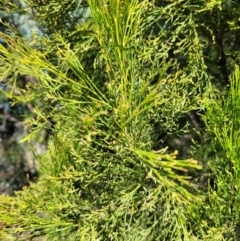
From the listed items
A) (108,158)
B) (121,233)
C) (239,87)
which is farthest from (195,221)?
(239,87)

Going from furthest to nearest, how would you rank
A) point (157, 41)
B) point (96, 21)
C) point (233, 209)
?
1. point (157, 41)
2. point (233, 209)
3. point (96, 21)

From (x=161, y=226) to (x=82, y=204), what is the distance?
0.48m

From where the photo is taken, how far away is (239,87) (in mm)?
2115

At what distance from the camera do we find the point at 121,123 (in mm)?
2062

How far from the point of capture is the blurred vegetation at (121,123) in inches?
82.3

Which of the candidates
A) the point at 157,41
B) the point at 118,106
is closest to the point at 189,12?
the point at 157,41

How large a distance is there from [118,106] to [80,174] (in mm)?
482

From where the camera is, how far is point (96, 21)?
1956 mm

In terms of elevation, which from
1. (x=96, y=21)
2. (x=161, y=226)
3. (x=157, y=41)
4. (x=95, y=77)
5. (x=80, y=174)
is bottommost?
(x=161, y=226)

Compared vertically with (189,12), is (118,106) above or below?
below

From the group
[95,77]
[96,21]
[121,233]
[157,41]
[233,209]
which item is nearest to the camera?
[96,21]

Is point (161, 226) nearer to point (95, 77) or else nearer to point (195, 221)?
point (195, 221)

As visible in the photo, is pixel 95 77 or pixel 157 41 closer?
pixel 157 41

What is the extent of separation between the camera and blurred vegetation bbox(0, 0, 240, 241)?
209 cm
